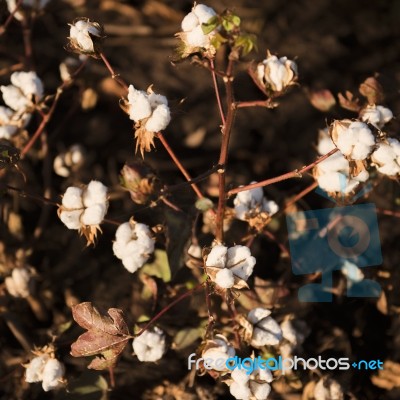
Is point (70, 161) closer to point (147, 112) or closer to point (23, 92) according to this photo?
point (23, 92)

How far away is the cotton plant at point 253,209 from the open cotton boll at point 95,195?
25 cm

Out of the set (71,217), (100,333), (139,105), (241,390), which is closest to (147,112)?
(139,105)

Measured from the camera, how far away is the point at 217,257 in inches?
35.2

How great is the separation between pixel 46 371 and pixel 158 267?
→ 292 mm

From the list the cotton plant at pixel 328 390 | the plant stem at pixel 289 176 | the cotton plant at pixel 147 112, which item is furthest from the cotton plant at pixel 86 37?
the cotton plant at pixel 328 390

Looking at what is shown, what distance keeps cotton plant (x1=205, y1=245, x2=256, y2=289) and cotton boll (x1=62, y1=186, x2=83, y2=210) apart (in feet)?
0.82

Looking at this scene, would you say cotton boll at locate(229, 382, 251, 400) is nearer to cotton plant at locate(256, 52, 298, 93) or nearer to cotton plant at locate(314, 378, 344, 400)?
cotton plant at locate(314, 378, 344, 400)

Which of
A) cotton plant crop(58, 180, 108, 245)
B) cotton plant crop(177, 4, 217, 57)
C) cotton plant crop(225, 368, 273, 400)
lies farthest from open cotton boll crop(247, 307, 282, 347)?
cotton plant crop(177, 4, 217, 57)

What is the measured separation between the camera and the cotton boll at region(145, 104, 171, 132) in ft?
3.04

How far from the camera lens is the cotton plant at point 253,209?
3.69ft

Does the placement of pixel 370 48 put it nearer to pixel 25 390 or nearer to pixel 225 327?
pixel 225 327

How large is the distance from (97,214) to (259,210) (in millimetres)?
297

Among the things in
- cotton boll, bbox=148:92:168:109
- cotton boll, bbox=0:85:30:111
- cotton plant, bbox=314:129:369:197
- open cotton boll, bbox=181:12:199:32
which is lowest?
cotton plant, bbox=314:129:369:197

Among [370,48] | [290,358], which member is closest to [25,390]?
[290,358]
